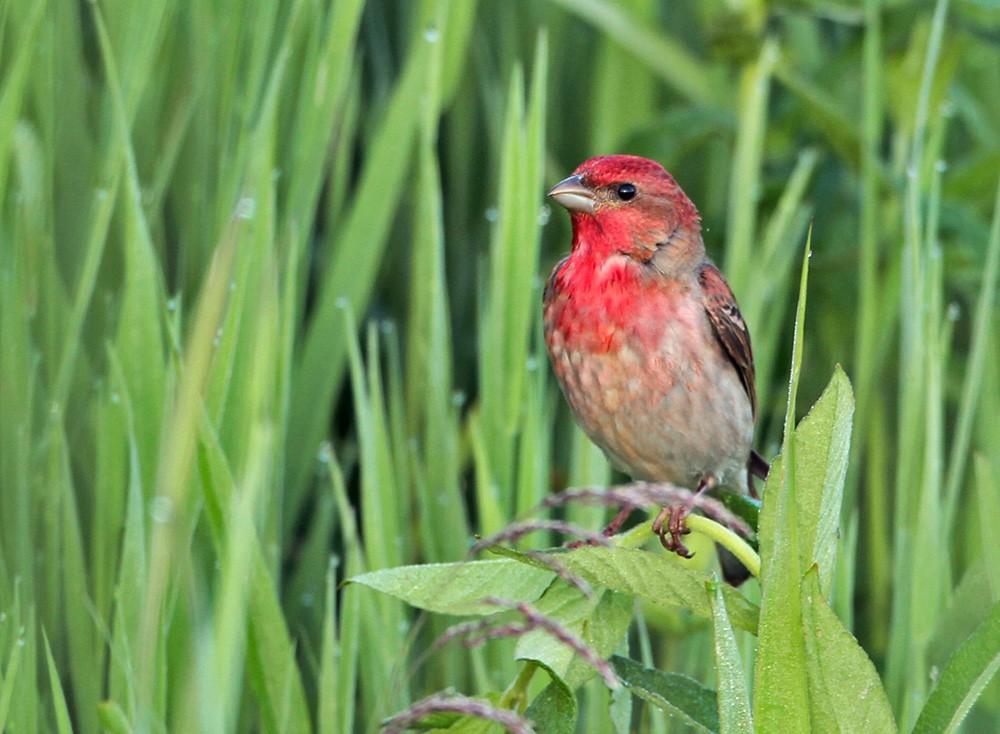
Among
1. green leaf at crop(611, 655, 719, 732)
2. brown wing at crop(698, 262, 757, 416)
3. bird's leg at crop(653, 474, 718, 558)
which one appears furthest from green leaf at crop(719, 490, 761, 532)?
brown wing at crop(698, 262, 757, 416)

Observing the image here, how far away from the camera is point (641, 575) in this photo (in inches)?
56.1

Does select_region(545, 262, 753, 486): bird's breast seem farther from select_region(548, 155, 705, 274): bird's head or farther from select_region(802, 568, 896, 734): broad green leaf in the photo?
select_region(802, 568, 896, 734): broad green leaf

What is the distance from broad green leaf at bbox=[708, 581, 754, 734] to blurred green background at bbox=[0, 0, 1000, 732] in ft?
1.34

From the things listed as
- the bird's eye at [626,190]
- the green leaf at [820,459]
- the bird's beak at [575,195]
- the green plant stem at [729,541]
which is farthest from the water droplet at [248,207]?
the green leaf at [820,459]

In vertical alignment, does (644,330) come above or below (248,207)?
below

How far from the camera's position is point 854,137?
331cm

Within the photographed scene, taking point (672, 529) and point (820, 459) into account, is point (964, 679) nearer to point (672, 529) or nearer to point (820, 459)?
point (820, 459)

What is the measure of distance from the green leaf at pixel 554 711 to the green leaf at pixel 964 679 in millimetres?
355

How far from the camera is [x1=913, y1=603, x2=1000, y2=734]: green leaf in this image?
1399mm

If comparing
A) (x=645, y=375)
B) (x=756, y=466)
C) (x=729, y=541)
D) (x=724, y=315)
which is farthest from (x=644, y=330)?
(x=729, y=541)

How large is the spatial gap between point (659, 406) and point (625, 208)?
37cm

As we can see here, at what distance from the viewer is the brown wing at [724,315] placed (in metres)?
2.68

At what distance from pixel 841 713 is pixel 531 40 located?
2673 millimetres

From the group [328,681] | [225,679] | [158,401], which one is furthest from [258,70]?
[225,679]
